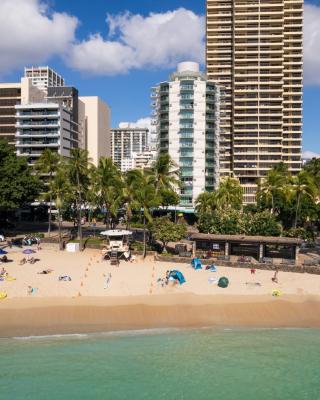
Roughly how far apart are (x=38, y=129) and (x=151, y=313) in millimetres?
84369

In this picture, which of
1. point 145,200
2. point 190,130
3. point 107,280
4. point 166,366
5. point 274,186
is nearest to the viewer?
point 166,366

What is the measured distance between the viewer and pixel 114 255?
48.0 m

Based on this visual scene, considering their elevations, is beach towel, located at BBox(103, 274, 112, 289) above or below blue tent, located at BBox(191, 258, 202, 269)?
below

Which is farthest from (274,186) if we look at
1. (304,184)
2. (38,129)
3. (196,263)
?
(38,129)

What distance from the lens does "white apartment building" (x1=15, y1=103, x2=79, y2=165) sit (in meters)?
107

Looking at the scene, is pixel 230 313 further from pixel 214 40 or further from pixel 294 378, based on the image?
pixel 214 40

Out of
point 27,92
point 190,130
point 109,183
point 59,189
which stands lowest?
point 59,189

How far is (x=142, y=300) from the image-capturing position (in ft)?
120

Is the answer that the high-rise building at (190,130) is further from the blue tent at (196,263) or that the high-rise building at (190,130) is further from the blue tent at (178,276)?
the blue tent at (178,276)

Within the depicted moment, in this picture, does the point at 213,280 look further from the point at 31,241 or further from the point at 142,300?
the point at 31,241

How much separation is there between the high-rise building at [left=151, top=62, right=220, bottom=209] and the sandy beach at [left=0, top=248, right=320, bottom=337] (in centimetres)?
5530

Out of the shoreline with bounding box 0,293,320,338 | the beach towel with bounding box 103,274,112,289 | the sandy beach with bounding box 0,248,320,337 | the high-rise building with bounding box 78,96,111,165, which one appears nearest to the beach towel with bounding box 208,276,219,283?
the sandy beach with bounding box 0,248,320,337

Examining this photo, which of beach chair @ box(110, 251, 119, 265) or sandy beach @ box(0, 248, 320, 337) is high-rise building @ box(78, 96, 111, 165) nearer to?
beach chair @ box(110, 251, 119, 265)

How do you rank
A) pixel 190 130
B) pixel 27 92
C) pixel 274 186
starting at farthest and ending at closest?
pixel 27 92
pixel 190 130
pixel 274 186
